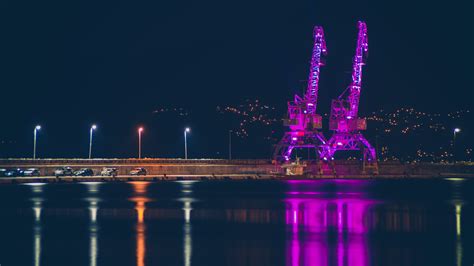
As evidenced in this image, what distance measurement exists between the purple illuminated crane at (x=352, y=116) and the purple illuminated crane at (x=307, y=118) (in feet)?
8.90

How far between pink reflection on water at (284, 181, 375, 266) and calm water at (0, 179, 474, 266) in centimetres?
4

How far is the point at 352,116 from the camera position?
5659 inches

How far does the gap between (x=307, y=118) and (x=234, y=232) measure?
360 feet

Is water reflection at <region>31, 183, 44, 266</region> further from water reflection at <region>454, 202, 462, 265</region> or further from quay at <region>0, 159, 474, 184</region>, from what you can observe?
quay at <region>0, 159, 474, 184</region>

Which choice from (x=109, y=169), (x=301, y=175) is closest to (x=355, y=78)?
(x=301, y=175)

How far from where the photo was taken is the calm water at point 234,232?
2722cm

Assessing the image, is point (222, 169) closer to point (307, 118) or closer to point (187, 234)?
Answer: point (307, 118)

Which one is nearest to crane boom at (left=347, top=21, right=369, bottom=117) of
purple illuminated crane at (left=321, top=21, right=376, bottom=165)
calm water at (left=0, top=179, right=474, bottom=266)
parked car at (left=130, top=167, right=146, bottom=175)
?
purple illuminated crane at (left=321, top=21, right=376, bottom=165)

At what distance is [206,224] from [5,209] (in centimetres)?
1417

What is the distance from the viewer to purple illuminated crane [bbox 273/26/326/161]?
141812 mm

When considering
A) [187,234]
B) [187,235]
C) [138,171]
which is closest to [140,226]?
[187,234]

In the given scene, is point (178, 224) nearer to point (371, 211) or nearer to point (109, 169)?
point (371, 211)

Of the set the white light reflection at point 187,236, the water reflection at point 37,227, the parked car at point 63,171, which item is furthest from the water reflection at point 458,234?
the parked car at point 63,171

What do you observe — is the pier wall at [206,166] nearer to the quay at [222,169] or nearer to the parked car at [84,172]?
the quay at [222,169]
